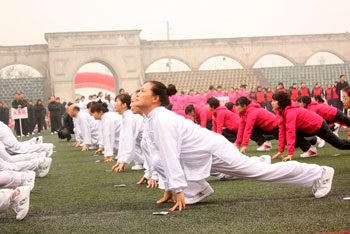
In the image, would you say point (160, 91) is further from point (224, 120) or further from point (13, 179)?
point (224, 120)

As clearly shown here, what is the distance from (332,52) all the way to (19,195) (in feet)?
114

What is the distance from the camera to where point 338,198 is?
4.54 m

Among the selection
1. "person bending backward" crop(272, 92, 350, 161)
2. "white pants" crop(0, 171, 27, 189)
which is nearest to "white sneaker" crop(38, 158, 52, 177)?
"white pants" crop(0, 171, 27, 189)

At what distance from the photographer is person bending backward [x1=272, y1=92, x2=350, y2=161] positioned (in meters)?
7.59

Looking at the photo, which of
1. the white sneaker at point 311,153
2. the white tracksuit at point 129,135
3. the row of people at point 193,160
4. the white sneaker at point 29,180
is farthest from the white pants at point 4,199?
the white sneaker at point 311,153

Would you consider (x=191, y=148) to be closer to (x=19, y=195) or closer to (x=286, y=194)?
(x=286, y=194)

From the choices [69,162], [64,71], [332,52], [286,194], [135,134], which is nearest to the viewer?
[286,194]

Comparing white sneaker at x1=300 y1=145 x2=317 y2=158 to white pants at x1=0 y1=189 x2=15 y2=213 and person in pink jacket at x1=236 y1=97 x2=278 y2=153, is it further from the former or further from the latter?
white pants at x1=0 y1=189 x2=15 y2=213

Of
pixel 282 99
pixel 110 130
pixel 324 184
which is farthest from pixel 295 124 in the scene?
pixel 324 184

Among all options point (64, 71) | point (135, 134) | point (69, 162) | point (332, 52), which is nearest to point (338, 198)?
point (135, 134)

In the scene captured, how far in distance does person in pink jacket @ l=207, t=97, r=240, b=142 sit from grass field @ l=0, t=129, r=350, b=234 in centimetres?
339

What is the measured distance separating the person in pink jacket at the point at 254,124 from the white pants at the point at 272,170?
4001 millimetres

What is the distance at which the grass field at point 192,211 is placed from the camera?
149 inches

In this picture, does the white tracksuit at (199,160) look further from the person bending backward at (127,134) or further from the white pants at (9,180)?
the person bending backward at (127,134)
